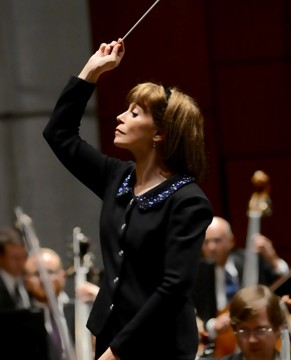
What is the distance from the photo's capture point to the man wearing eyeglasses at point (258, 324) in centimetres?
355

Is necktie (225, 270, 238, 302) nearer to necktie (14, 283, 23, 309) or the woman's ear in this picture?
necktie (14, 283, 23, 309)

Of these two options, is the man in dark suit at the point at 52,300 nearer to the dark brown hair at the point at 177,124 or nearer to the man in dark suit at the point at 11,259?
the man in dark suit at the point at 11,259

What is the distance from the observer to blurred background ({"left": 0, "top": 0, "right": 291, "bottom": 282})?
7086mm

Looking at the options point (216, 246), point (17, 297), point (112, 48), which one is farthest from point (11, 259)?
point (112, 48)

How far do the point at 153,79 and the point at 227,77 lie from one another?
21.7 inches

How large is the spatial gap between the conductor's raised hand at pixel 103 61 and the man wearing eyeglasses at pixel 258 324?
113 centimetres

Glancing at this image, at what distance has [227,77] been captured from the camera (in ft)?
24.0

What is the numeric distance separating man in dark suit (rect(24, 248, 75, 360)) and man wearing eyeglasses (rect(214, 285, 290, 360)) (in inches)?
29.7

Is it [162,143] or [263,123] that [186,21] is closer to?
[263,123]

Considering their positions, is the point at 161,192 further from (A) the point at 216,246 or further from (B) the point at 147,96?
(A) the point at 216,246

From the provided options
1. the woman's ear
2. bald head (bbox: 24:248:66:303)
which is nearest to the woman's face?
the woman's ear

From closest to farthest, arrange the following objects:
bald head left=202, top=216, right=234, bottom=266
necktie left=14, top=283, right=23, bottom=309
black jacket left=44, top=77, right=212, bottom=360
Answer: black jacket left=44, top=77, right=212, bottom=360 → necktie left=14, top=283, right=23, bottom=309 → bald head left=202, top=216, right=234, bottom=266

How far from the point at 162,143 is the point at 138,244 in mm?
240

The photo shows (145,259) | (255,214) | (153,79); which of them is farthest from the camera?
(153,79)
